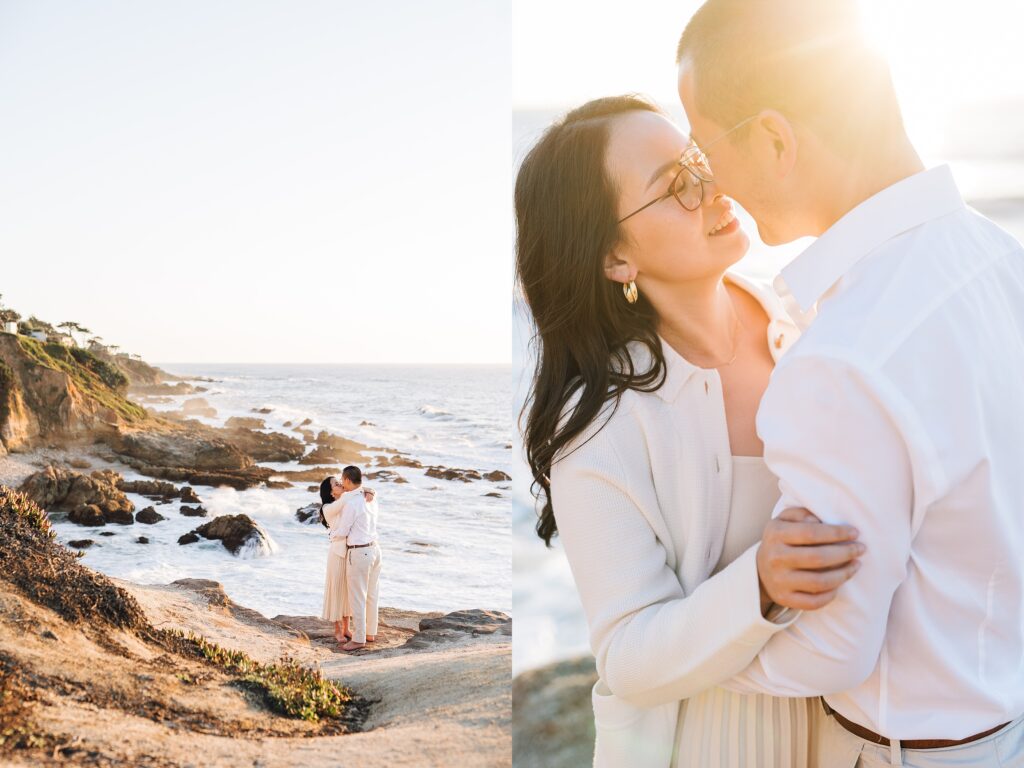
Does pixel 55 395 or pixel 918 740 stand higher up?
pixel 55 395

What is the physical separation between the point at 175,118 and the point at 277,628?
262 centimetres

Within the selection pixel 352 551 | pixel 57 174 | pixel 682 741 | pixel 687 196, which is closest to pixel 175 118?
pixel 57 174

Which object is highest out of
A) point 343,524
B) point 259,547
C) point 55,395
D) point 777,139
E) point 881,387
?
point 777,139

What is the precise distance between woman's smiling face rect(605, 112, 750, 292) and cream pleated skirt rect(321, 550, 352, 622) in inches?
142

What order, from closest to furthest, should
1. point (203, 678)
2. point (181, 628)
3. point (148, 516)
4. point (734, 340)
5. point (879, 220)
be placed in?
point (879, 220) → point (734, 340) → point (203, 678) → point (181, 628) → point (148, 516)

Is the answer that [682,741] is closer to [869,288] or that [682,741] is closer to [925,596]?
[925,596]

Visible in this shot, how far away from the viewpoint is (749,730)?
3.66ft

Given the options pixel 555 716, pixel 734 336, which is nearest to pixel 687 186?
pixel 734 336

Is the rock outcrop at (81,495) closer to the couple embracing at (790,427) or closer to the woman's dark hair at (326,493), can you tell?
the woman's dark hair at (326,493)

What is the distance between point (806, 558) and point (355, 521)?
4029 mm

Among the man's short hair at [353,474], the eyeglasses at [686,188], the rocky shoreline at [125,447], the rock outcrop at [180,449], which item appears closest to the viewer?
the eyeglasses at [686,188]

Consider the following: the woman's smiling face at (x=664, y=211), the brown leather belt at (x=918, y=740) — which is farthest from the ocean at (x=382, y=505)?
the brown leather belt at (x=918, y=740)

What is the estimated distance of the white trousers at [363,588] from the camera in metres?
4.55

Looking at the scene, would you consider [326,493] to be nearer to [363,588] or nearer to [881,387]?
[363,588]
